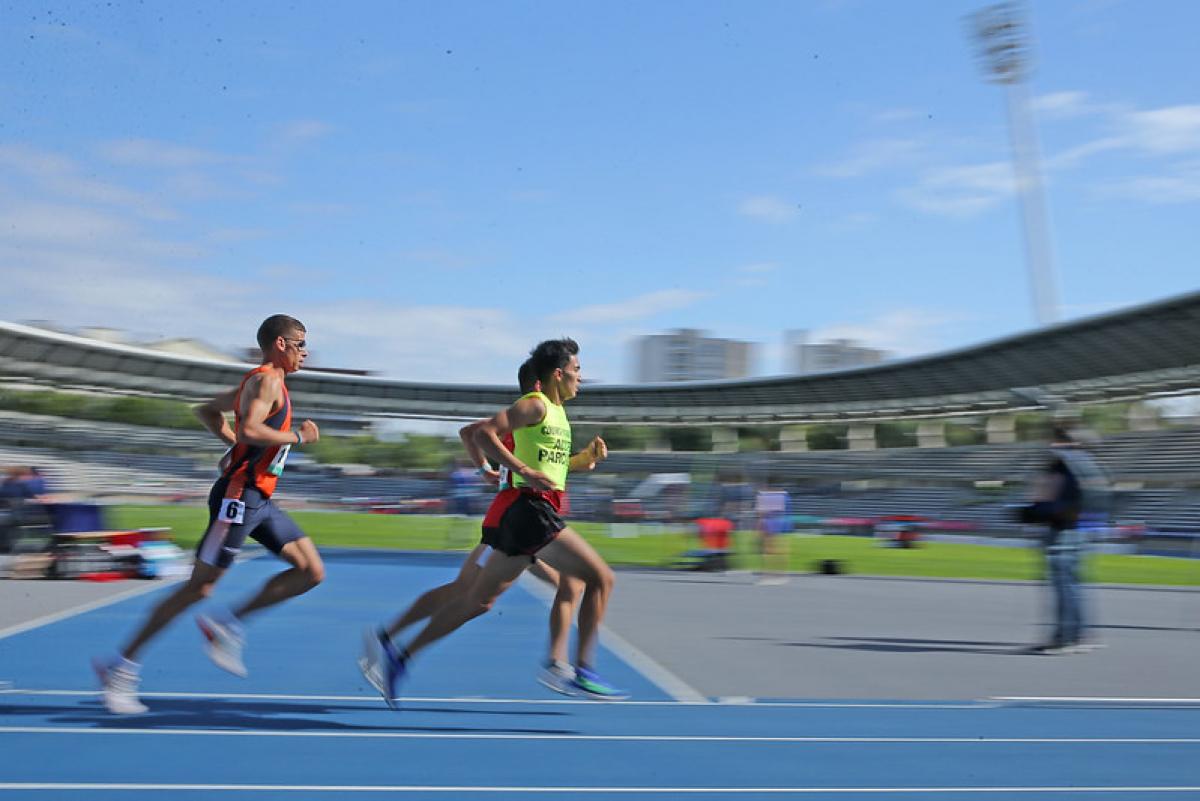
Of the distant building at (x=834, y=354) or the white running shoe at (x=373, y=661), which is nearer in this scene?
the white running shoe at (x=373, y=661)

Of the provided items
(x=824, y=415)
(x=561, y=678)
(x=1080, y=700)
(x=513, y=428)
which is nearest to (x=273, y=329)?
(x=513, y=428)

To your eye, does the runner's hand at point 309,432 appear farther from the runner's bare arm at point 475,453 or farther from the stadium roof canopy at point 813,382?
the stadium roof canopy at point 813,382

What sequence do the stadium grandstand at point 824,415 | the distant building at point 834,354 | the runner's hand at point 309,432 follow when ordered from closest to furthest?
the runner's hand at point 309,432
the stadium grandstand at point 824,415
the distant building at point 834,354

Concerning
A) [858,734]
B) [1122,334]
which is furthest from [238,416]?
[1122,334]

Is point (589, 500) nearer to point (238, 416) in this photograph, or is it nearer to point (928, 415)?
point (928, 415)

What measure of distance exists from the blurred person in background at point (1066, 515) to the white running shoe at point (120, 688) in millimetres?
6536

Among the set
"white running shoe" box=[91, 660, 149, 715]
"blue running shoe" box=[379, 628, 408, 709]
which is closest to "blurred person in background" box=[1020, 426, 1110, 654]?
"blue running shoe" box=[379, 628, 408, 709]

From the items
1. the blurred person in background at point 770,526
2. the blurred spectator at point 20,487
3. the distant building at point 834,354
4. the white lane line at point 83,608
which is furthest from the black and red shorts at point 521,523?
the distant building at point 834,354

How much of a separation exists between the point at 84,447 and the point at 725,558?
55.1 meters

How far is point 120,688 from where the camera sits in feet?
18.0

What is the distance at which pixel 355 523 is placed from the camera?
39250 millimetres

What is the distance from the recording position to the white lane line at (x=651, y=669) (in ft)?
21.9

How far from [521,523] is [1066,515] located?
5428 millimetres

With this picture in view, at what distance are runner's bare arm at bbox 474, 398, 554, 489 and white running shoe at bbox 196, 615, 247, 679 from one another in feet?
4.96
